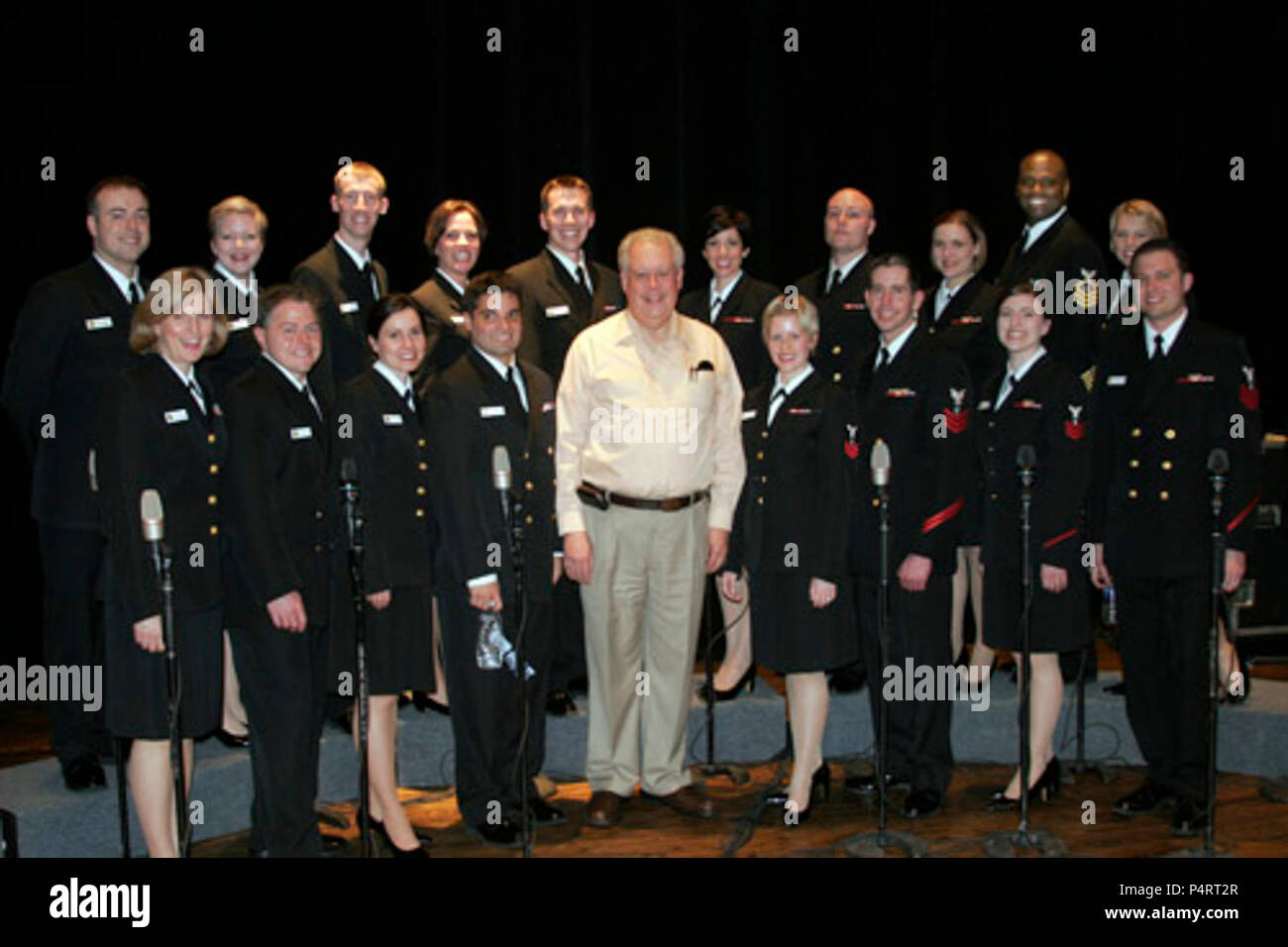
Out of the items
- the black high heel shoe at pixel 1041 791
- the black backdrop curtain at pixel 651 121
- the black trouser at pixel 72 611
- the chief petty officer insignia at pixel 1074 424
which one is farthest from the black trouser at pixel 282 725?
the black backdrop curtain at pixel 651 121

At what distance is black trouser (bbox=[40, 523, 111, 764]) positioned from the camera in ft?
14.6

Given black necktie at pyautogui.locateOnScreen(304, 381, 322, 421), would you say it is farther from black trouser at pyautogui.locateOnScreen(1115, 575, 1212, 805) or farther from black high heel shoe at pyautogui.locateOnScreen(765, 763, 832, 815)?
black trouser at pyautogui.locateOnScreen(1115, 575, 1212, 805)

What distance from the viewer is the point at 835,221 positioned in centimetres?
527

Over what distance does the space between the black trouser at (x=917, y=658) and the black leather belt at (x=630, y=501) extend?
653mm

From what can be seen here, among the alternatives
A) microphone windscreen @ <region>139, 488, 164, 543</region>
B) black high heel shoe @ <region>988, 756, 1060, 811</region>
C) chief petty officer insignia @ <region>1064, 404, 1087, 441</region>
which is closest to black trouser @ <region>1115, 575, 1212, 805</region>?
black high heel shoe @ <region>988, 756, 1060, 811</region>

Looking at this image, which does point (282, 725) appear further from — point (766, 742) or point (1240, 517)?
point (1240, 517)

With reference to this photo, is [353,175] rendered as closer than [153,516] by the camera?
No

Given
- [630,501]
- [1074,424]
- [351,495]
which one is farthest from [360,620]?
[1074,424]

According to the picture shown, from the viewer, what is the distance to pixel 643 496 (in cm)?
455

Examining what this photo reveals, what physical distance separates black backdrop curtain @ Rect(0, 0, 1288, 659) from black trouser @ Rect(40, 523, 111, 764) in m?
1.90

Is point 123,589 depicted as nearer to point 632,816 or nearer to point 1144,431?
point 632,816

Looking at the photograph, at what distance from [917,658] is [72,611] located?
2.66 m

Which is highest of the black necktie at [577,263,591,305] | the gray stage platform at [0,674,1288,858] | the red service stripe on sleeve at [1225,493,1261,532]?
the black necktie at [577,263,591,305]

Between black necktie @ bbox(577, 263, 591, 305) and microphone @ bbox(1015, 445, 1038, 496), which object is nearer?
microphone @ bbox(1015, 445, 1038, 496)
